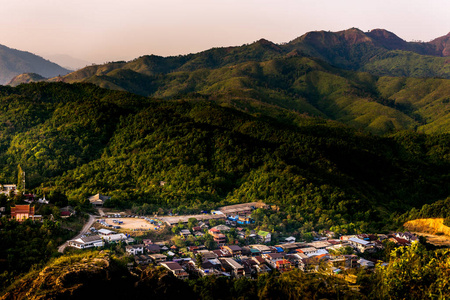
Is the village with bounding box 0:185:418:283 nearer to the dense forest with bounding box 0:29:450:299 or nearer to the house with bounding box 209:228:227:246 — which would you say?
the house with bounding box 209:228:227:246

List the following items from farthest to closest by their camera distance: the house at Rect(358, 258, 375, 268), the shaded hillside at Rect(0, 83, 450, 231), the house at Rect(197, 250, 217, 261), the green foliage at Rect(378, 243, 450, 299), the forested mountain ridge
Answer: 1. the forested mountain ridge
2. the shaded hillside at Rect(0, 83, 450, 231)
3. the house at Rect(358, 258, 375, 268)
4. the house at Rect(197, 250, 217, 261)
5. the green foliage at Rect(378, 243, 450, 299)

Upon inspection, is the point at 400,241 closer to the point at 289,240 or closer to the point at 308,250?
the point at 308,250

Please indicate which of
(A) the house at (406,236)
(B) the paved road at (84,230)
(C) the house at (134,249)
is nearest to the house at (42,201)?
(B) the paved road at (84,230)

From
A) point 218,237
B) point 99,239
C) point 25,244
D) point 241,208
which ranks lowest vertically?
point 218,237

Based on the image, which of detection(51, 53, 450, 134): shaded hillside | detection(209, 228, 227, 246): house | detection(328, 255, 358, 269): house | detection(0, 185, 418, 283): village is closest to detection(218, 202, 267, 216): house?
detection(0, 185, 418, 283): village

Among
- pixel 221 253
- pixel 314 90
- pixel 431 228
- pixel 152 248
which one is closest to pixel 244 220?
pixel 221 253

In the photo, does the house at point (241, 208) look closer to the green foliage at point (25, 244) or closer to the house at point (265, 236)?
the house at point (265, 236)
